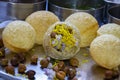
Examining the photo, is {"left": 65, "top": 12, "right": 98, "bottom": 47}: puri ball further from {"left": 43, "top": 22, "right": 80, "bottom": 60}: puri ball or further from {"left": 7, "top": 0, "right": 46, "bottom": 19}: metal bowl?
{"left": 7, "top": 0, "right": 46, "bottom": 19}: metal bowl

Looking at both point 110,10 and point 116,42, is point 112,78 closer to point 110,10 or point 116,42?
Result: point 116,42

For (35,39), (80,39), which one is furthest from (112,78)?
(35,39)

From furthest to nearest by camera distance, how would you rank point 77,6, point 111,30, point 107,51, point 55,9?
point 77,6 < point 55,9 < point 111,30 < point 107,51

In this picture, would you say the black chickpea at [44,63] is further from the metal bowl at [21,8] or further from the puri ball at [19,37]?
the metal bowl at [21,8]

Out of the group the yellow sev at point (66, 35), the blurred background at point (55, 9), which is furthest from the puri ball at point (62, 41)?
the blurred background at point (55, 9)

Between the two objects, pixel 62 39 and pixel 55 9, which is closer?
pixel 62 39

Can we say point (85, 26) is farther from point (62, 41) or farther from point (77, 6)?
point (77, 6)

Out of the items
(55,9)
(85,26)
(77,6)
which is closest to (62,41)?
(85,26)

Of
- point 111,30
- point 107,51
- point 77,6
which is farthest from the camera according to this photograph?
point 77,6
